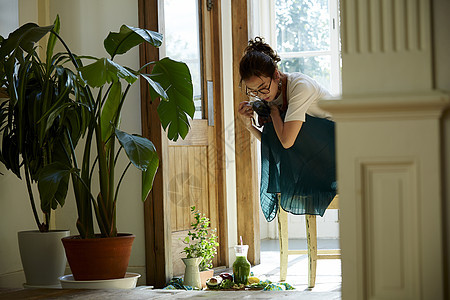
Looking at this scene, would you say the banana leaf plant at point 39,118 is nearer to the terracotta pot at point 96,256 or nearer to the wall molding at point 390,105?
the terracotta pot at point 96,256

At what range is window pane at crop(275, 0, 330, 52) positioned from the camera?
217 inches

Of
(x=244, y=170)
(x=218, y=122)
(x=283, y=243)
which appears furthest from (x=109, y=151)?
(x=244, y=170)

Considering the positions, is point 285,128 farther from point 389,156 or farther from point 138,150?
point 389,156

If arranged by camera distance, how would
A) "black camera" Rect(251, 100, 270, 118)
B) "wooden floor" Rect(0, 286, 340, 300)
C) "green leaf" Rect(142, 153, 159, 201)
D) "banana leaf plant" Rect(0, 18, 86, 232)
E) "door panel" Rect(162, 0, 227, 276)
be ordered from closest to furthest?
"wooden floor" Rect(0, 286, 340, 300) → "banana leaf plant" Rect(0, 18, 86, 232) → "green leaf" Rect(142, 153, 159, 201) → "black camera" Rect(251, 100, 270, 118) → "door panel" Rect(162, 0, 227, 276)

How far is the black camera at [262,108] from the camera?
3.23 meters

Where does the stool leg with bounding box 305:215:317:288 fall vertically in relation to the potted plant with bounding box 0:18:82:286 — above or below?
below

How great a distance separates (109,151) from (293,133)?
0.88m

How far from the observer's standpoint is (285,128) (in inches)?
123

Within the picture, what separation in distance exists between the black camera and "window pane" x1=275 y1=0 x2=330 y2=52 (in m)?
2.43

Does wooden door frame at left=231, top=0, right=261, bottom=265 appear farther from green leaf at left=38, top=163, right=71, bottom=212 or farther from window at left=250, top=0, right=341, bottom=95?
green leaf at left=38, top=163, right=71, bottom=212

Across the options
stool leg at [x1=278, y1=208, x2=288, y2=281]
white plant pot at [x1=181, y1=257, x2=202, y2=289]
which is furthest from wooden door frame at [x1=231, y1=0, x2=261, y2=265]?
white plant pot at [x1=181, y1=257, x2=202, y2=289]

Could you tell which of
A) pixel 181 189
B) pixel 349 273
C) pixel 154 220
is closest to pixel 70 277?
pixel 154 220

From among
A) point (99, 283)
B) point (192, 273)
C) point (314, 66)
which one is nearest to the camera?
point (99, 283)

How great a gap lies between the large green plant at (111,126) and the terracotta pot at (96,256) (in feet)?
0.31
